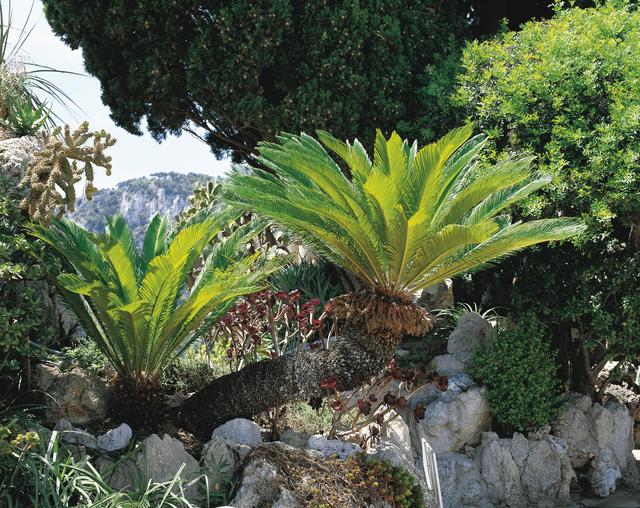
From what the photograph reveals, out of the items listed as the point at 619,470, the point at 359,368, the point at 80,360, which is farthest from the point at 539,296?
the point at 80,360

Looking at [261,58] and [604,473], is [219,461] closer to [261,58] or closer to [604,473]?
[604,473]

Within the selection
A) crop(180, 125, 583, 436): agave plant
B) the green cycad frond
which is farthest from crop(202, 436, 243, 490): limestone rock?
the green cycad frond

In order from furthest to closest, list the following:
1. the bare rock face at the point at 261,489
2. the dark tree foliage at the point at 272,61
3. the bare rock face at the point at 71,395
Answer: the dark tree foliage at the point at 272,61 < the bare rock face at the point at 71,395 < the bare rock face at the point at 261,489

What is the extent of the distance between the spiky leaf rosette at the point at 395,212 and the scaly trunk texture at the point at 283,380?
31 cm

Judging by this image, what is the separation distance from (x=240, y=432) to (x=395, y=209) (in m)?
2.24

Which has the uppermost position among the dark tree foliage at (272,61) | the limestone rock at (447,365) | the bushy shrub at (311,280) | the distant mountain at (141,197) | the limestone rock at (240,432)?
the distant mountain at (141,197)

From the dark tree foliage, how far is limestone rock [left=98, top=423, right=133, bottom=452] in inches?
216

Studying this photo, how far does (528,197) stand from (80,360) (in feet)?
15.9

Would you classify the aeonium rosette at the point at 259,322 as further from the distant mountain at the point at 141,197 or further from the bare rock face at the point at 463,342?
the distant mountain at the point at 141,197

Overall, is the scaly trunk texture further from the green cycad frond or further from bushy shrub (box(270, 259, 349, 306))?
bushy shrub (box(270, 259, 349, 306))

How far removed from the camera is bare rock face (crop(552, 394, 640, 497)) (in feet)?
29.5

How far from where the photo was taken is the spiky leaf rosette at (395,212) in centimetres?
612

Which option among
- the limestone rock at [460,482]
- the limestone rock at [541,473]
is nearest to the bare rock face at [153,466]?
the limestone rock at [460,482]

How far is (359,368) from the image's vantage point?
260 inches
